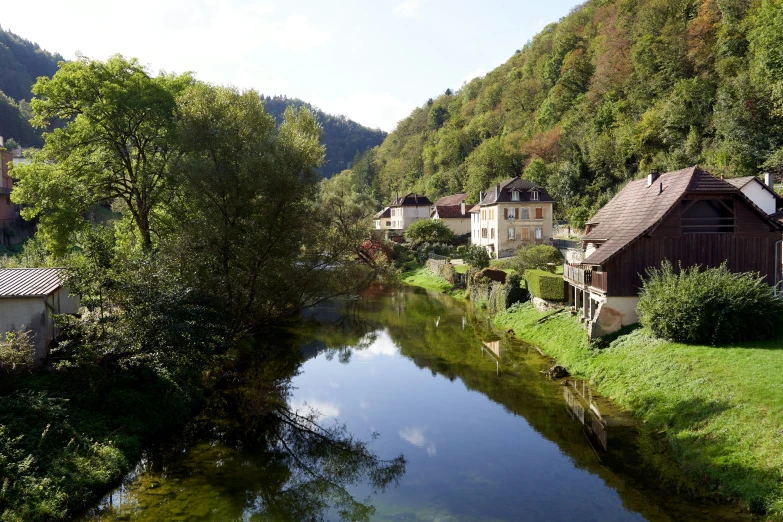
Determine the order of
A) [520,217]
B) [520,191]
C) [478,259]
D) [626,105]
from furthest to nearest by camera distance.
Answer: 1. [626,105]
2. [520,191]
3. [520,217]
4. [478,259]

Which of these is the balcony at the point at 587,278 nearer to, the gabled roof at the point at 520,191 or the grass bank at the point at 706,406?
the grass bank at the point at 706,406

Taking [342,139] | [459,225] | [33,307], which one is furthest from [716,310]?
[342,139]

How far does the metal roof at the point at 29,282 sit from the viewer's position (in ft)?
52.4

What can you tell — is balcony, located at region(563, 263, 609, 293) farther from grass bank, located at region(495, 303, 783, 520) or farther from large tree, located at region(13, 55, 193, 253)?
large tree, located at region(13, 55, 193, 253)

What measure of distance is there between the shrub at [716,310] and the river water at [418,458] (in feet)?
11.9

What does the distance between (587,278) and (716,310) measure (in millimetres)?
6176

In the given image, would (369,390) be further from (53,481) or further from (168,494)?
(53,481)

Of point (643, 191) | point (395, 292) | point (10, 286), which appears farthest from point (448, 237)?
point (10, 286)

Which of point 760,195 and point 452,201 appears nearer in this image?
point 760,195

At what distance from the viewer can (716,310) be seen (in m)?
17.6

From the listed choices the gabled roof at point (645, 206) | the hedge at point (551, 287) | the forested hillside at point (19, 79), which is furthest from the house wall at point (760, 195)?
the forested hillside at point (19, 79)

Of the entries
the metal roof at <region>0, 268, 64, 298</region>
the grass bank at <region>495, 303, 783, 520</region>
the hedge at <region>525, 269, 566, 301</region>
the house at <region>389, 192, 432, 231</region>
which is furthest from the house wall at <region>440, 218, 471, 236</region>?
the metal roof at <region>0, 268, 64, 298</region>

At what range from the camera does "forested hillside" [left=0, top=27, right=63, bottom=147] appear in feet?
259

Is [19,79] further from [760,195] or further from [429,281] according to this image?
[760,195]
